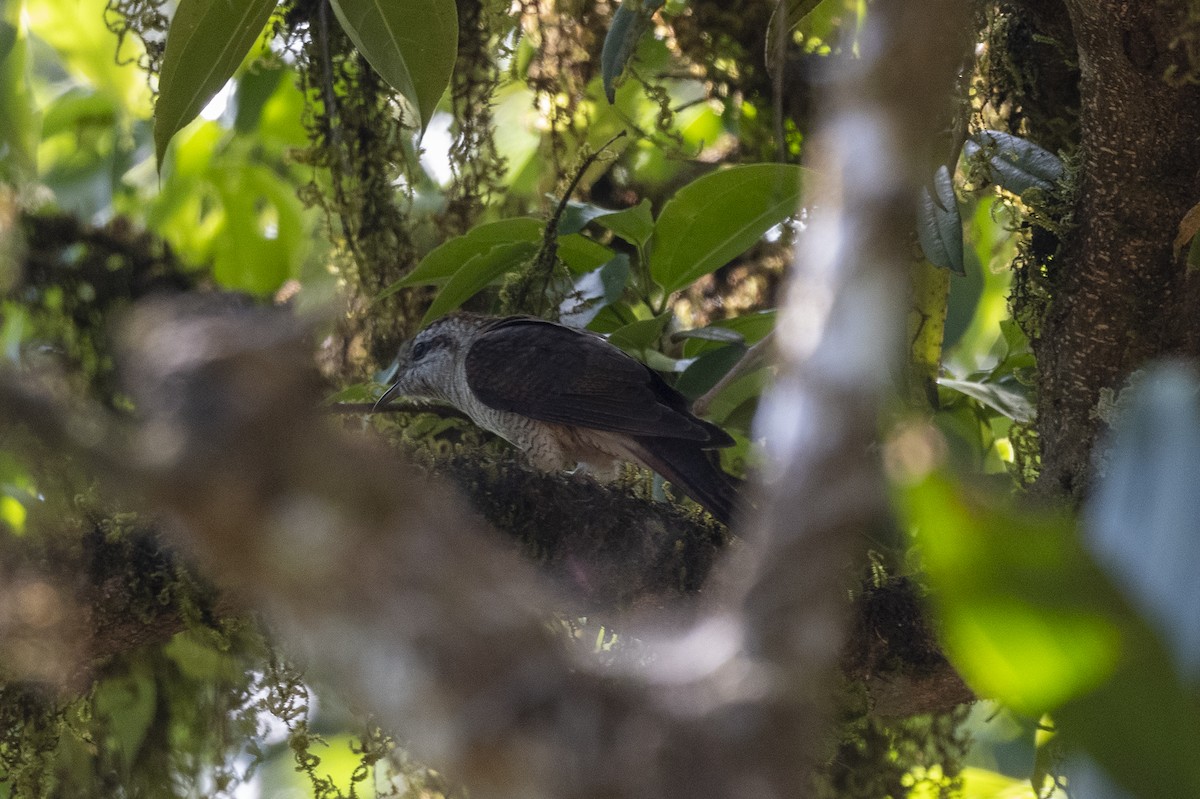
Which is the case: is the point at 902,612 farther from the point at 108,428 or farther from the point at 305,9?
the point at 305,9

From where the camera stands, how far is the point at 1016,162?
2246 millimetres

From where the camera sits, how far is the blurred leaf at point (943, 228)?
224cm

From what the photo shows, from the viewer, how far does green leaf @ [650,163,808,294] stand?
8.55ft

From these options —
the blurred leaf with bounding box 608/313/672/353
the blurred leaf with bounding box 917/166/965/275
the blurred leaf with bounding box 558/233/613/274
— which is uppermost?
the blurred leaf with bounding box 917/166/965/275

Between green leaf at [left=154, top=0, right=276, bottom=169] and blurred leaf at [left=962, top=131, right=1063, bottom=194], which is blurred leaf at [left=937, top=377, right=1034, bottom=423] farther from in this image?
green leaf at [left=154, top=0, right=276, bottom=169]

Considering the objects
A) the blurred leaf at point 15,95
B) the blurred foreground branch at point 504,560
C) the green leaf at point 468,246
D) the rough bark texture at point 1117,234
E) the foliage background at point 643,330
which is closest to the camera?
the blurred foreground branch at point 504,560

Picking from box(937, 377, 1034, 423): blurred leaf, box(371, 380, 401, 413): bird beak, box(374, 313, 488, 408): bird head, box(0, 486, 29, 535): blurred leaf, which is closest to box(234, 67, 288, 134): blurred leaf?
box(374, 313, 488, 408): bird head

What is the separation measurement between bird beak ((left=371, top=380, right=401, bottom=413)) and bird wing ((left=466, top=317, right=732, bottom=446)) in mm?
200

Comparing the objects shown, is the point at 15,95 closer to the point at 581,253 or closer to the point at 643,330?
the point at 581,253

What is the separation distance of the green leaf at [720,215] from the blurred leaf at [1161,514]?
164 cm

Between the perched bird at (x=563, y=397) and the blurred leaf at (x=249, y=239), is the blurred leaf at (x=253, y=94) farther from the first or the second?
the perched bird at (x=563, y=397)

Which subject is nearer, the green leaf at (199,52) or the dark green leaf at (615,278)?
the green leaf at (199,52)

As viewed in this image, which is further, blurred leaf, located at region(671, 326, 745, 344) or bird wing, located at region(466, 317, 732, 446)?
bird wing, located at region(466, 317, 732, 446)

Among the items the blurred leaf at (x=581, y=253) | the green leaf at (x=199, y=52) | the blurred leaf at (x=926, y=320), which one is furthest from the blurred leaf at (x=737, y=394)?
the green leaf at (x=199, y=52)
